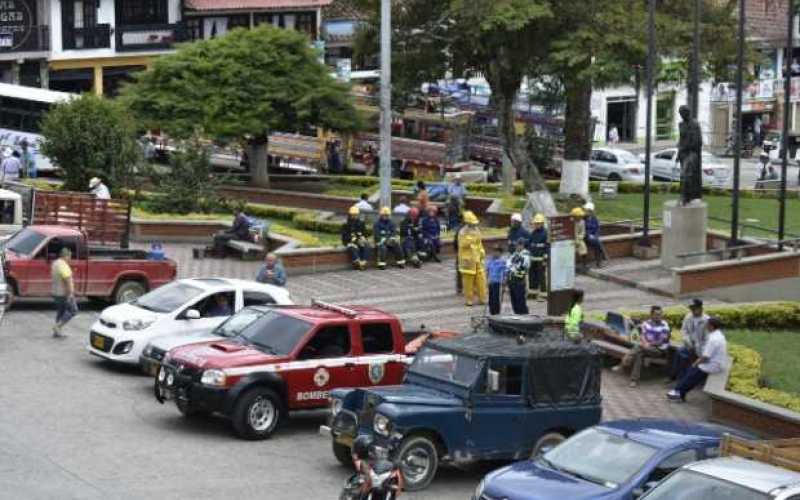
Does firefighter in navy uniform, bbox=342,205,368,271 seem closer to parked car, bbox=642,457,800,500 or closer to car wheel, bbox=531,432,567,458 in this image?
car wheel, bbox=531,432,567,458

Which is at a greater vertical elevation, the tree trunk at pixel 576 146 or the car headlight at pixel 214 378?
the tree trunk at pixel 576 146

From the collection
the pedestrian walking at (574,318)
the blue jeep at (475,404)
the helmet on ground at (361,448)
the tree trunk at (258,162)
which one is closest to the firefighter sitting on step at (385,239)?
the pedestrian walking at (574,318)

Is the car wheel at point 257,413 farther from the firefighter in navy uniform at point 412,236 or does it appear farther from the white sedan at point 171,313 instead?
the firefighter in navy uniform at point 412,236

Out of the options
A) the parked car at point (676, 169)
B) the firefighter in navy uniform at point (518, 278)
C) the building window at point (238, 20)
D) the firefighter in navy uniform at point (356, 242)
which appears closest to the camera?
the firefighter in navy uniform at point (518, 278)

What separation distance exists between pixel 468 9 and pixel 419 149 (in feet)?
53.5

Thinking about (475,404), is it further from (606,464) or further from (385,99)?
(385,99)

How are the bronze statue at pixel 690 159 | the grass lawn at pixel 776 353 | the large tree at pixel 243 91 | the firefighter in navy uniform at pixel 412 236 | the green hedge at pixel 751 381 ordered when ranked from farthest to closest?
1. the large tree at pixel 243 91
2. the firefighter in navy uniform at pixel 412 236
3. the bronze statue at pixel 690 159
4. the grass lawn at pixel 776 353
5. the green hedge at pixel 751 381

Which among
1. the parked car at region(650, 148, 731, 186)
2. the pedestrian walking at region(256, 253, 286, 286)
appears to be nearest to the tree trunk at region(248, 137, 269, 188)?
the parked car at region(650, 148, 731, 186)

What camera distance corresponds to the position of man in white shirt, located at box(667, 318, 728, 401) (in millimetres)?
21281

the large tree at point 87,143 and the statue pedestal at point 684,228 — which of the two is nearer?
the statue pedestal at point 684,228

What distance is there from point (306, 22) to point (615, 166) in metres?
16.5

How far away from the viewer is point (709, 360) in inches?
841

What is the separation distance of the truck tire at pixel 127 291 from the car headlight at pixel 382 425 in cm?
1067

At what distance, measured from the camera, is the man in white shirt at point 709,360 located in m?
21.3
